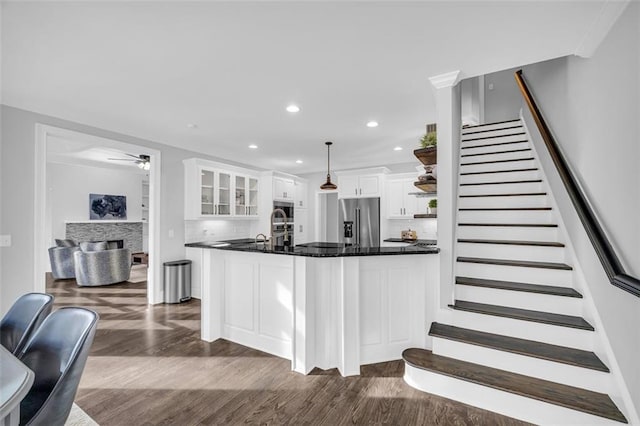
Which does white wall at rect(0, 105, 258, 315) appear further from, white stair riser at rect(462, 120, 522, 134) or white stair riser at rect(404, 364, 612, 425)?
white stair riser at rect(462, 120, 522, 134)

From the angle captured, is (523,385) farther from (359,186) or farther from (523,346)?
(359,186)

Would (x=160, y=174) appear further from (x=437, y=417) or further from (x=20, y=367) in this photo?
(x=437, y=417)

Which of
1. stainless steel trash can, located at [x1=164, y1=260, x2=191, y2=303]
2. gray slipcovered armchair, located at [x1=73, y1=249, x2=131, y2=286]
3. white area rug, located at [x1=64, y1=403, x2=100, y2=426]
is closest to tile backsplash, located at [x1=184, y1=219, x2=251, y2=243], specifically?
stainless steel trash can, located at [x1=164, y1=260, x2=191, y2=303]

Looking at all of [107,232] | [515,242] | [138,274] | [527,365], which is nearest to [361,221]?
[515,242]

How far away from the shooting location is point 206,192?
5211 millimetres

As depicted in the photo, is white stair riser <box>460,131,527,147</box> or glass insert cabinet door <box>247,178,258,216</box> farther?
glass insert cabinet door <box>247,178,258,216</box>

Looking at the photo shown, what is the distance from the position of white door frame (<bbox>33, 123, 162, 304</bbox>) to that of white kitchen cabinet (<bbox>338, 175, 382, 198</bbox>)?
346 centimetres

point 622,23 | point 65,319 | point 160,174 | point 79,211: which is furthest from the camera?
point 79,211

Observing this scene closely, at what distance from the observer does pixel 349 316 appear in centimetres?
258

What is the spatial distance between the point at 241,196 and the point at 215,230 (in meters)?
0.85

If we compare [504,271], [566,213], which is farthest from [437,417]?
[566,213]

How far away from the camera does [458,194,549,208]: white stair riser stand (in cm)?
333

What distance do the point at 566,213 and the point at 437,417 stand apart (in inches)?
84.7

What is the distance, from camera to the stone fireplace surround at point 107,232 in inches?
290
